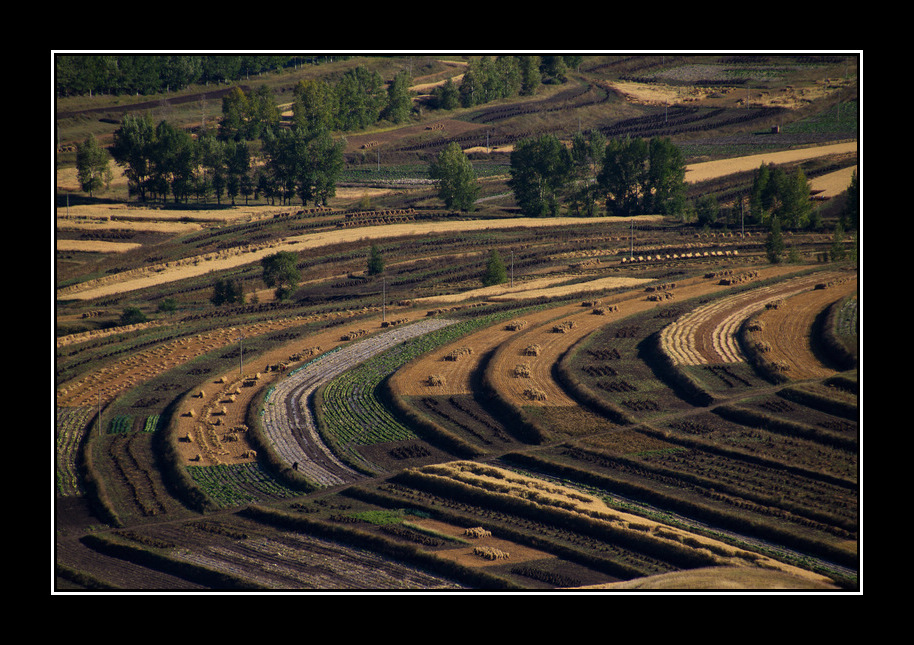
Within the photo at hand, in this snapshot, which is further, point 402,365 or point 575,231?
point 575,231

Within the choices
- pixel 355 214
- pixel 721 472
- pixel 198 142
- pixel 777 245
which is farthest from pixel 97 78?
pixel 721 472

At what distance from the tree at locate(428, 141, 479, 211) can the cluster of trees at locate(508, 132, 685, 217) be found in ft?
22.7

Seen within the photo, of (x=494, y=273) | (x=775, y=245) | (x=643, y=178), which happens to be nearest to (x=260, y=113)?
(x=643, y=178)

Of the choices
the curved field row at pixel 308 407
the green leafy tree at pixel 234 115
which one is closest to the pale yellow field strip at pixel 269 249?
the curved field row at pixel 308 407

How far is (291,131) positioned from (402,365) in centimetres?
8788

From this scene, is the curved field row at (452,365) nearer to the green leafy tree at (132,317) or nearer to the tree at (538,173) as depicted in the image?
the green leafy tree at (132,317)

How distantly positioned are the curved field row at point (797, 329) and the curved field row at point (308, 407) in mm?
35438

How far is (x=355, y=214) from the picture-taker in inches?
6412

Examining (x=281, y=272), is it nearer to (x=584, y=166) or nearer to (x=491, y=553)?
(x=584, y=166)

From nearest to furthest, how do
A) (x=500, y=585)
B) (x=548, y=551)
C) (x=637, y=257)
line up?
(x=500, y=585), (x=548, y=551), (x=637, y=257)

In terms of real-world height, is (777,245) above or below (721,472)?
above

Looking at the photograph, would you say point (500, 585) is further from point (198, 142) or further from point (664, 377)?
point (198, 142)

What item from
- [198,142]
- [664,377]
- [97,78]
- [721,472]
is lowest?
[721,472]

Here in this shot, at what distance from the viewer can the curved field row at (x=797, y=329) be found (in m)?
89.7
